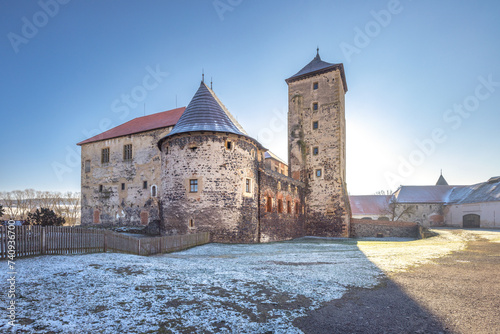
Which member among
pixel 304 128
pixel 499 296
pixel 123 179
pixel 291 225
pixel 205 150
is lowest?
pixel 291 225

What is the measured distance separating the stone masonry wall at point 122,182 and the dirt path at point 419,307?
21718mm

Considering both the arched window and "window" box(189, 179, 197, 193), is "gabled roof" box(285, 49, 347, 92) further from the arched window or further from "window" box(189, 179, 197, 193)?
"window" box(189, 179, 197, 193)

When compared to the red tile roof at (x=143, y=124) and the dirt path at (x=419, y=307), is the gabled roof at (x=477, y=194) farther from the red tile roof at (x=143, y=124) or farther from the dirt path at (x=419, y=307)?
the red tile roof at (x=143, y=124)

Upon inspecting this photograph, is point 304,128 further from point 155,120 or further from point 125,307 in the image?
point 125,307

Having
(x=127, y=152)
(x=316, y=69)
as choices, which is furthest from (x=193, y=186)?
(x=316, y=69)

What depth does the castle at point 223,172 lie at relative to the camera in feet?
57.8

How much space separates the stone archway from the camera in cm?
3406

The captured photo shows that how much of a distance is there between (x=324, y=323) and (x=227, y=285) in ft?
8.92

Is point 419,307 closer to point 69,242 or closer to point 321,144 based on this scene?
point 69,242

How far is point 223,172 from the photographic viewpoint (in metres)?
17.7

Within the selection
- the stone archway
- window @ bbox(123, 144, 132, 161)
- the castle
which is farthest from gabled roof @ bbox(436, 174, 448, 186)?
window @ bbox(123, 144, 132, 161)

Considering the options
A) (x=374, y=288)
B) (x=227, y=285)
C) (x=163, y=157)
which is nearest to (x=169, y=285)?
(x=227, y=285)

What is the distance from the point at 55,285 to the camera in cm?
609

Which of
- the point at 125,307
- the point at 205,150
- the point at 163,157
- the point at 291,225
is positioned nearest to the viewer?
the point at 125,307
